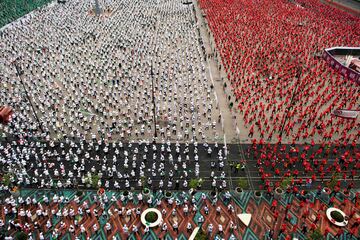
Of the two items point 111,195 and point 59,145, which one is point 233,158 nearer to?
point 111,195

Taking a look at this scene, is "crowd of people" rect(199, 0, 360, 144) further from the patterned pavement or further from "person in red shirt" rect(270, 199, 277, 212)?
"person in red shirt" rect(270, 199, 277, 212)

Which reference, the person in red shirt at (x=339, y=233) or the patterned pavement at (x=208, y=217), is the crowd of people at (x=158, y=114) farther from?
the person in red shirt at (x=339, y=233)

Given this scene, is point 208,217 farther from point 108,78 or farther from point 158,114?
point 108,78

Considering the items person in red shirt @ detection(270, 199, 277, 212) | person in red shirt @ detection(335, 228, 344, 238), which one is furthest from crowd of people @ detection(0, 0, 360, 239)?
person in red shirt @ detection(335, 228, 344, 238)

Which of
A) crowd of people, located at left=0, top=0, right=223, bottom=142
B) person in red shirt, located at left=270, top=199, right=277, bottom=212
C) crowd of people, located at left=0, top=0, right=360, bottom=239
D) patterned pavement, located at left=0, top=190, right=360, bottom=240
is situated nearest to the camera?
patterned pavement, located at left=0, top=190, right=360, bottom=240

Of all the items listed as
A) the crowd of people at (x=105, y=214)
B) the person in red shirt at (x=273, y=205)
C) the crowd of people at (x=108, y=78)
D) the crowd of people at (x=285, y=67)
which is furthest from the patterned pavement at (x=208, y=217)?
the crowd of people at (x=285, y=67)

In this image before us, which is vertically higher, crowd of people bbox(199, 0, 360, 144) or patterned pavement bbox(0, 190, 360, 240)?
crowd of people bbox(199, 0, 360, 144)
